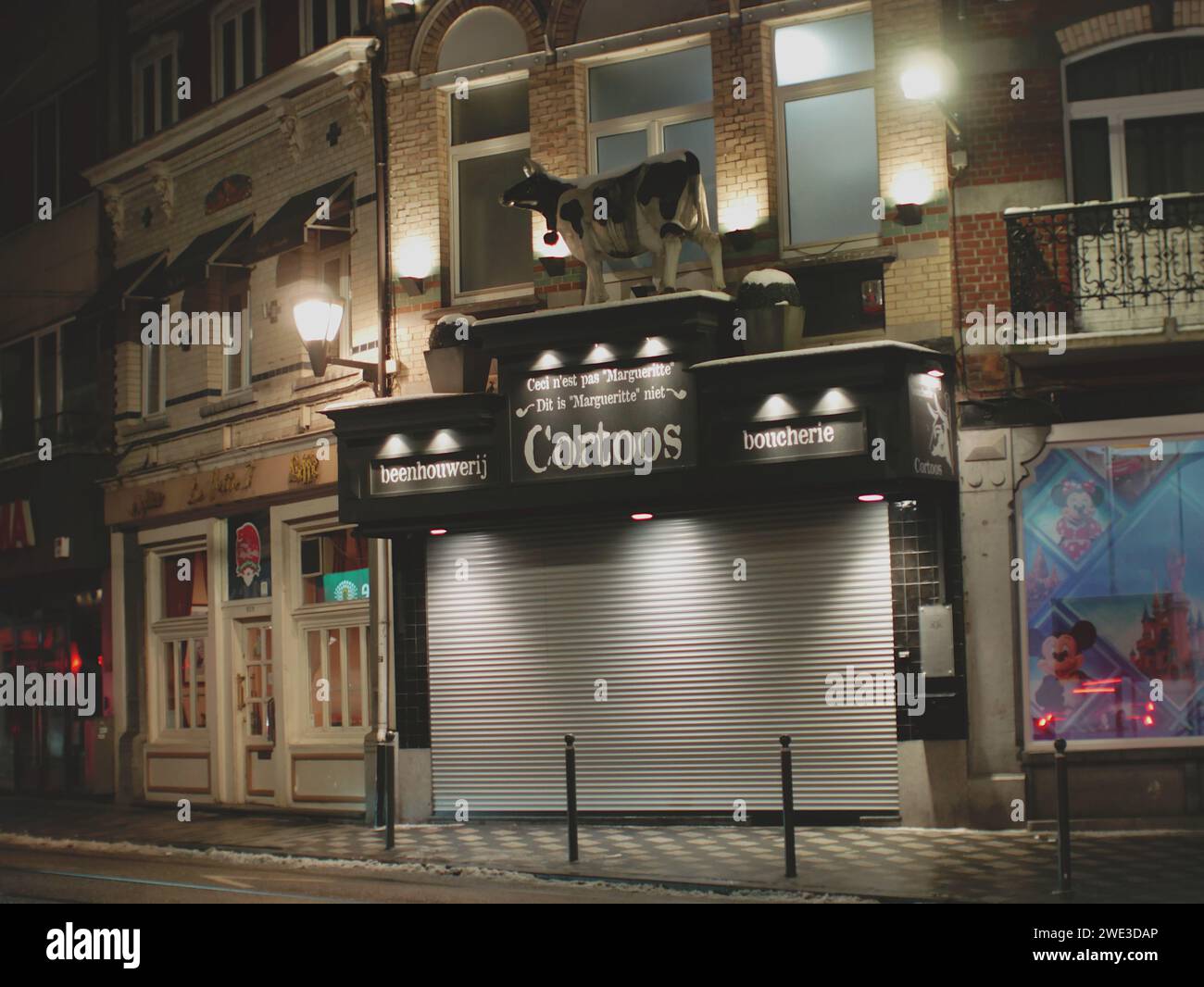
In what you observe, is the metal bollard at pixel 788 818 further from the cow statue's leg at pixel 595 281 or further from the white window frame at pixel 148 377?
the white window frame at pixel 148 377

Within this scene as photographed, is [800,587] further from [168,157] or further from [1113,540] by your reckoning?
[168,157]

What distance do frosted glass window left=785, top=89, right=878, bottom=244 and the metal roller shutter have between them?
2.88 metres

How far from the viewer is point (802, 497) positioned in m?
15.3

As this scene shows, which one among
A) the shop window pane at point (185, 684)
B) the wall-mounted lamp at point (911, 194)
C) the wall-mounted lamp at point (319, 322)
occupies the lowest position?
the shop window pane at point (185, 684)

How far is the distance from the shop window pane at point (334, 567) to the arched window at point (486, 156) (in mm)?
3297

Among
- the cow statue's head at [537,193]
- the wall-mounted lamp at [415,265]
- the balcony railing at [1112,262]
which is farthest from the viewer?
the wall-mounted lamp at [415,265]

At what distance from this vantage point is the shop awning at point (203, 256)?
20.4 meters

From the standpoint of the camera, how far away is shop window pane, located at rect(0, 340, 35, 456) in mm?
24938

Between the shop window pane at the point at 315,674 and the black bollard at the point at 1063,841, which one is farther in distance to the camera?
the shop window pane at the point at 315,674

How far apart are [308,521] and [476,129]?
17.0 feet

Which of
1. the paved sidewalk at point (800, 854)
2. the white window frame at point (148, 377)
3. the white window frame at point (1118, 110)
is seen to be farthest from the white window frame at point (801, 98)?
the white window frame at point (148, 377)

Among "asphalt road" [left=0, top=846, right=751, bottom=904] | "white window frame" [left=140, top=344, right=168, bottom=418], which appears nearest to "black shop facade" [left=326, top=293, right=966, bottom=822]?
"asphalt road" [left=0, top=846, right=751, bottom=904]

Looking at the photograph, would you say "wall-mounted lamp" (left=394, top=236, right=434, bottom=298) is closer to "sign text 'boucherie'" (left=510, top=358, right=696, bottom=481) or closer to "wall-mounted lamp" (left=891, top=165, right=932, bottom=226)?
"sign text 'boucherie'" (left=510, top=358, right=696, bottom=481)
